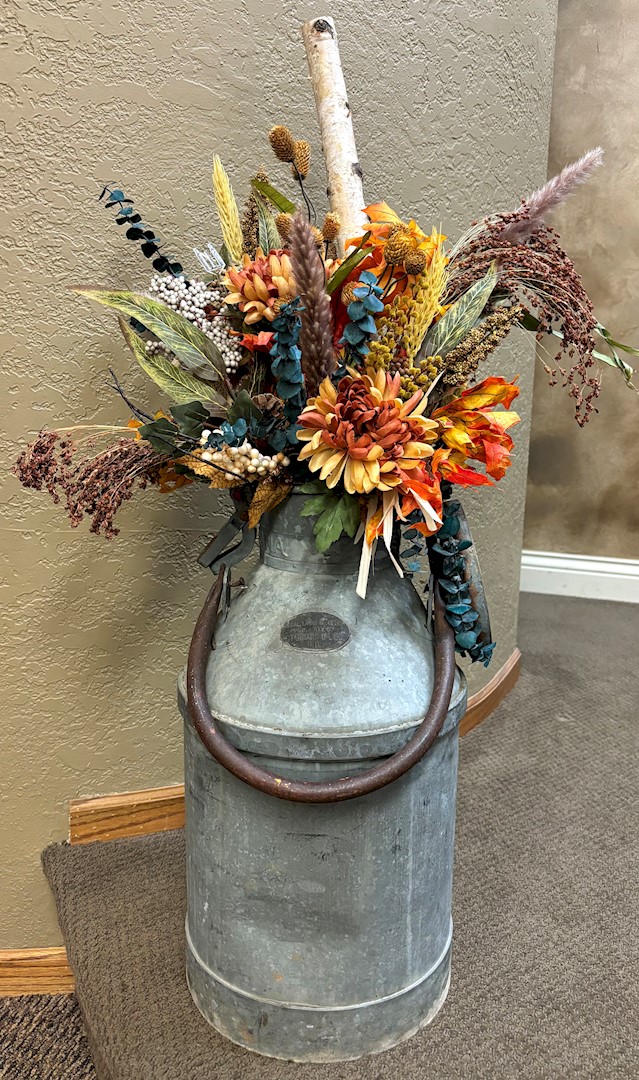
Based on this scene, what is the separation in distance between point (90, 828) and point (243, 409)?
0.89m

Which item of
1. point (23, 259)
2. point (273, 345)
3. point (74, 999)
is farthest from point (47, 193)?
point (74, 999)

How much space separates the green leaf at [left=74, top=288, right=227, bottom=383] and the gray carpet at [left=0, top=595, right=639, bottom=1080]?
87cm

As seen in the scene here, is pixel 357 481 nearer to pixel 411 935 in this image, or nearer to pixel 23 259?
pixel 411 935

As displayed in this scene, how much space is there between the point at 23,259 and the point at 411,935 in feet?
3.56

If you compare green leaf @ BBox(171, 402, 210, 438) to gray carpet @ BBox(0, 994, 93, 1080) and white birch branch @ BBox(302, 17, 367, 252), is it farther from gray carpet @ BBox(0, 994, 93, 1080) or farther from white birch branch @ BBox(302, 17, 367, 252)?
gray carpet @ BBox(0, 994, 93, 1080)

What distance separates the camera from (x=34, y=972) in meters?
1.46

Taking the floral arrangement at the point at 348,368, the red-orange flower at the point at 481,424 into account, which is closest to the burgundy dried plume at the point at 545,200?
the floral arrangement at the point at 348,368

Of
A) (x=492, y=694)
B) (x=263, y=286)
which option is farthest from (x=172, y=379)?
(x=492, y=694)

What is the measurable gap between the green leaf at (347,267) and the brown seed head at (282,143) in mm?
165

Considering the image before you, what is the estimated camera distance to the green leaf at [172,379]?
37.8 inches

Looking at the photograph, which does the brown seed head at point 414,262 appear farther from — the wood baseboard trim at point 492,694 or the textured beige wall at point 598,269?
the textured beige wall at point 598,269

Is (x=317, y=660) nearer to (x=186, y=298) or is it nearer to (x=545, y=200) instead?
(x=186, y=298)

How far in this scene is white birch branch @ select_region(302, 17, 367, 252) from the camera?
102 cm

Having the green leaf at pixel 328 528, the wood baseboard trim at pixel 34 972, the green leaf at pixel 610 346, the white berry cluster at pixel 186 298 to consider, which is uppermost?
the white berry cluster at pixel 186 298
